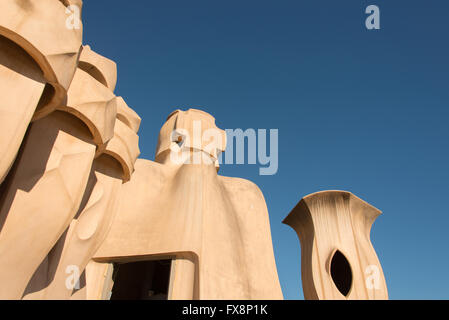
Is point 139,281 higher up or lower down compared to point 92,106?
lower down

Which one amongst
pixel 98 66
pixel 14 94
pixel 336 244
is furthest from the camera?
pixel 336 244

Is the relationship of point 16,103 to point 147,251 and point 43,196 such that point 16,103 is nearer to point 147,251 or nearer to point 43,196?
point 43,196

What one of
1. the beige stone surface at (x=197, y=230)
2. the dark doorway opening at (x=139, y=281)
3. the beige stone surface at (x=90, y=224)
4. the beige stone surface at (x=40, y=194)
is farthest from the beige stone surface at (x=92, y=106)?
the dark doorway opening at (x=139, y=281)

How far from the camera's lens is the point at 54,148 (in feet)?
14.1

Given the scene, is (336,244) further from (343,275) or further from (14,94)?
(14,94)

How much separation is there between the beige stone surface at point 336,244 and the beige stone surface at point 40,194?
6.63 metres

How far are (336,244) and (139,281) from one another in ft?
25.2

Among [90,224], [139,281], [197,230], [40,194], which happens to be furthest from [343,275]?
[40,194]

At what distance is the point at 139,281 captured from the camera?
1210cm

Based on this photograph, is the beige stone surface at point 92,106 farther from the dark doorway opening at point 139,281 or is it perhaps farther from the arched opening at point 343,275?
the arched opening at point 343,275

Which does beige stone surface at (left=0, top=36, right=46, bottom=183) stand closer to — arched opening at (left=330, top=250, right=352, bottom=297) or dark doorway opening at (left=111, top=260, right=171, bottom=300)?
dark doorway opening at (left=111, top=260, right=171, bottom=300)

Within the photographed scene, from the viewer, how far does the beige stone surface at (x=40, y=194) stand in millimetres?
3586

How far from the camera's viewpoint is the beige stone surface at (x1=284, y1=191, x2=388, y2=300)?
8188mm

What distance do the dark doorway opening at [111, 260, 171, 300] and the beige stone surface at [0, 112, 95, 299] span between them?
24.6 feet
